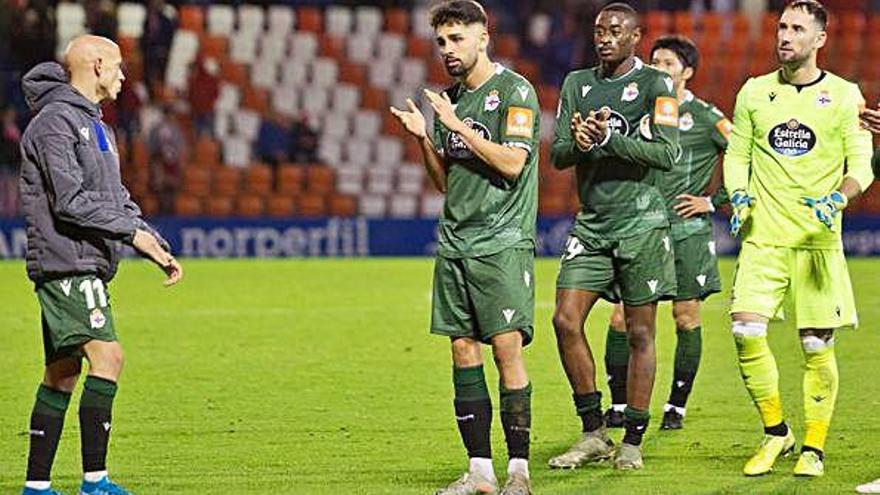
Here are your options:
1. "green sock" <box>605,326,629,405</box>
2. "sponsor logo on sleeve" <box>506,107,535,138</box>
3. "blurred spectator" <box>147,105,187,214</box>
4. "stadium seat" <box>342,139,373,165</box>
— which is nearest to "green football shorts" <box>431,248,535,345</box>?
"sponsor logo on sleeve" <box>506,107,535,138</box>

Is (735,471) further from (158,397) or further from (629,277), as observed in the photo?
(158,397)

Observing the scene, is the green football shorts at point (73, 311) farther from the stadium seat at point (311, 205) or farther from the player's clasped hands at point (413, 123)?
the stadium seat at point (311, 205)

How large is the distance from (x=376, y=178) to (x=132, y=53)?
3.67m

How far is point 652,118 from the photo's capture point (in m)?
7.82

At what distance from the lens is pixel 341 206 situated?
22.7m

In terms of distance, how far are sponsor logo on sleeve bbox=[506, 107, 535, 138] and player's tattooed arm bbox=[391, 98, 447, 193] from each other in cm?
34

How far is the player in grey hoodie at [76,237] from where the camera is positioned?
6543 mm

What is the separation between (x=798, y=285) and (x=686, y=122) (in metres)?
2.03

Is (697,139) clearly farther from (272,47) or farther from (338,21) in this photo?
(338,21)

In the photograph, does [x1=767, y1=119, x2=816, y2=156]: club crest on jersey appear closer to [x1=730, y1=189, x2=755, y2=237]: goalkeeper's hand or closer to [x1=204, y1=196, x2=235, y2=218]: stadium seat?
[x1=730, y1=189, x2=755, y2=237]: goalkeeper's hand

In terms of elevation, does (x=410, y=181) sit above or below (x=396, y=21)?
below

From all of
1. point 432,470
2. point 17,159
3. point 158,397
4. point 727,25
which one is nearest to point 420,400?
point 158,397

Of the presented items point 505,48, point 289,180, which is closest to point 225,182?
point 289,180

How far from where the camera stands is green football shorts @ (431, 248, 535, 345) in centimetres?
696
